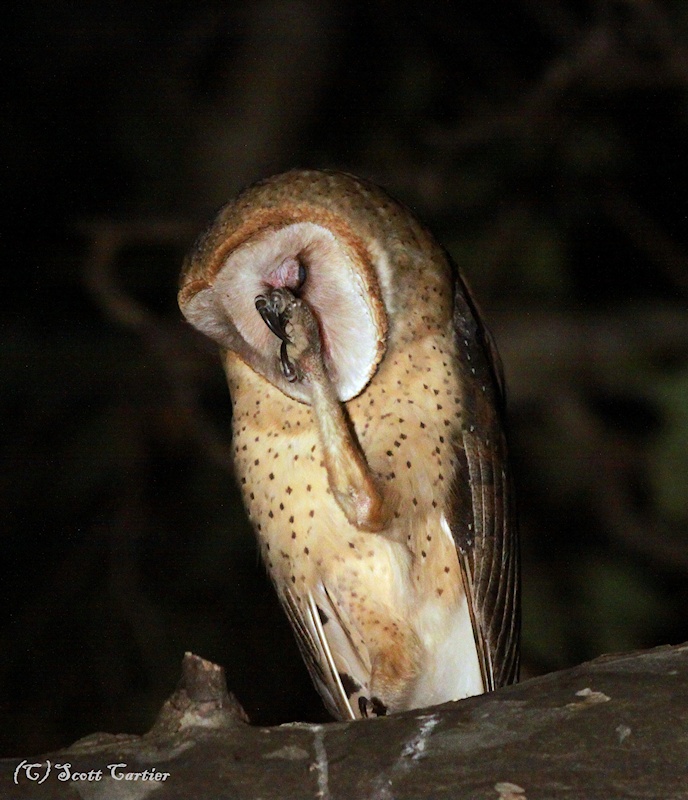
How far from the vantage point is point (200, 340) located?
9.37 ft

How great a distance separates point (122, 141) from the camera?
305 cm

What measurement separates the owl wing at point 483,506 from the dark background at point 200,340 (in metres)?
1.24

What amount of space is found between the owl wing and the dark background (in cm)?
124

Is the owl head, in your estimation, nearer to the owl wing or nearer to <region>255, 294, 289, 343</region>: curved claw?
<region>255, 294, 289, 343</region>: curved claw

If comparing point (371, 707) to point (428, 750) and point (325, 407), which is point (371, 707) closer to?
point (325, 407)

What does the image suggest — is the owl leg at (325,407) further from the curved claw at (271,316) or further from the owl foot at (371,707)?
the owl foot at (371,707)

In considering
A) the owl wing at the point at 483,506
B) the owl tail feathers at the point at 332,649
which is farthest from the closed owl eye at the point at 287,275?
the owl tail feathers at the point at 332,649

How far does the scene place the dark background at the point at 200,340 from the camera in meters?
2.92

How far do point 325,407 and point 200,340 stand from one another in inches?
61.4

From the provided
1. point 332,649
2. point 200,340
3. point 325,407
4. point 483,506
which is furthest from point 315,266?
point 200,340

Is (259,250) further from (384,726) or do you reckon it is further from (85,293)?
(85,293)

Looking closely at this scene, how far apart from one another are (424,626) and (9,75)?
2.08m

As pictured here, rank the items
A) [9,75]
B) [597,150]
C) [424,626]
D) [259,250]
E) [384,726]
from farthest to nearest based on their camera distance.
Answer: [597,150] → [9,75] → [424,626] → [259,250] → [384,726]

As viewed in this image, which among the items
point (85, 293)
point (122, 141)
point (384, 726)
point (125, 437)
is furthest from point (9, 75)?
point (384, 726)
